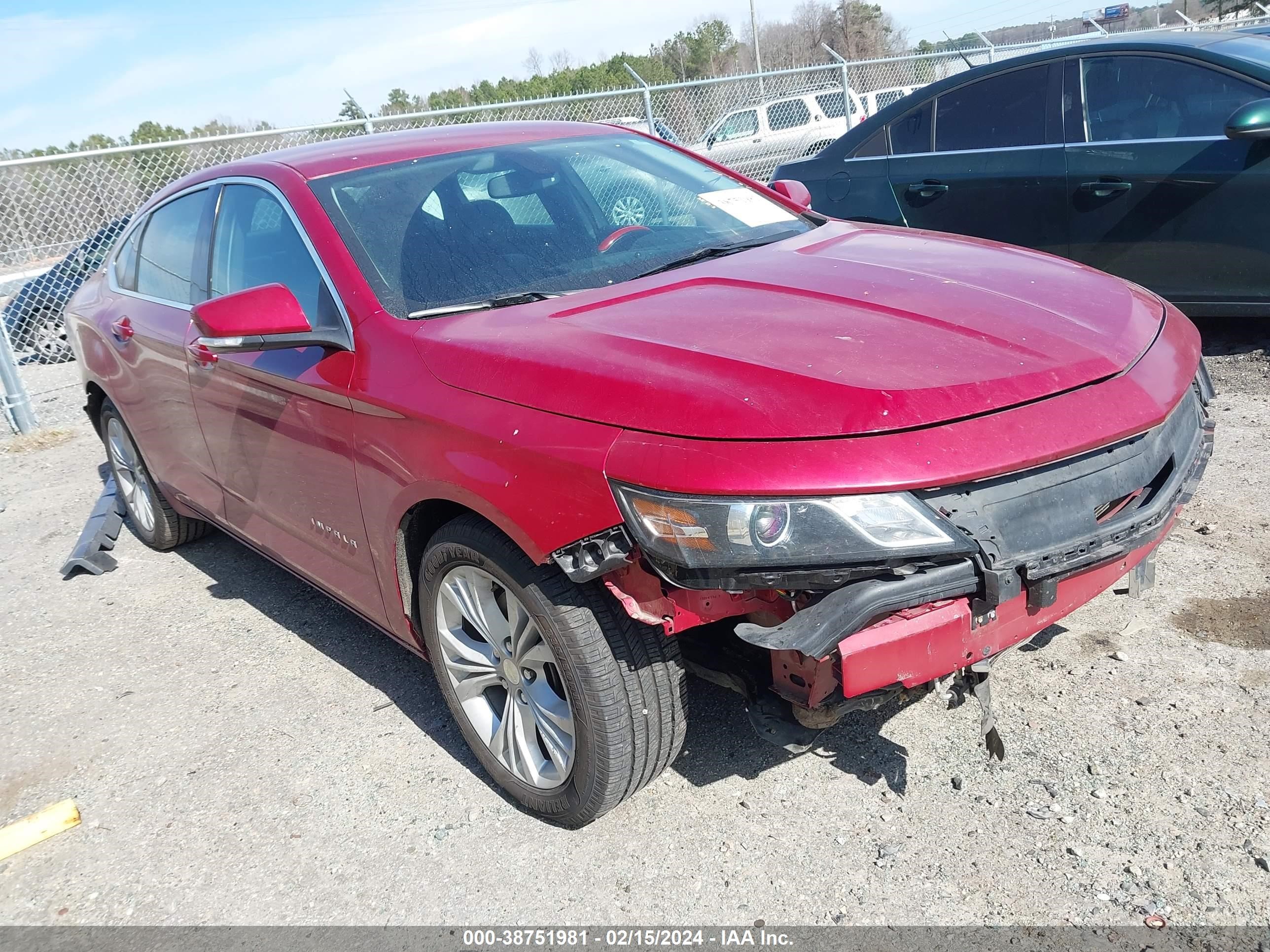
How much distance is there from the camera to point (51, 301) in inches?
387

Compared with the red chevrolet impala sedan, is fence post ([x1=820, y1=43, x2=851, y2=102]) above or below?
above

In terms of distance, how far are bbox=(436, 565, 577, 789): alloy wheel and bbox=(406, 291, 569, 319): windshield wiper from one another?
70 centimetres

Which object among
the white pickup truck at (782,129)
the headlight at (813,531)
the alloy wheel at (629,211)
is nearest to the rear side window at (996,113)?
the alloy wheel at (629,211)

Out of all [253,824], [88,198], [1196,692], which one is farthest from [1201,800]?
[88,198]

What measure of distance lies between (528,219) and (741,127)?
1238 cm

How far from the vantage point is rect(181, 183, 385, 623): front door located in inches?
117

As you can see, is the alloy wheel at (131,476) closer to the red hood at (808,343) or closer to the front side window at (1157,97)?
the red hood at (808,343)

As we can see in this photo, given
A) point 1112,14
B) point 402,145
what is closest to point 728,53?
point 1112,14

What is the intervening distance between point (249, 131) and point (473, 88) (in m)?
37.1

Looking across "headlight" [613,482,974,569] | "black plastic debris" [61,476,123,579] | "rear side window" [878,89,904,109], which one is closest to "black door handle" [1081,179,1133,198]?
"headlight" [613,482,974,569]

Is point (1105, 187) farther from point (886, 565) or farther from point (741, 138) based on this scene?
point (741, 138)

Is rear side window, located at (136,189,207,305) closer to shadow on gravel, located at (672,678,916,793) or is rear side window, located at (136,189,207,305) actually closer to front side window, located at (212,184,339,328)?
front side window, located at (212,184,339,328)

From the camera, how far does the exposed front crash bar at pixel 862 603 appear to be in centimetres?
198

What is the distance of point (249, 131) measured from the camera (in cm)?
862
